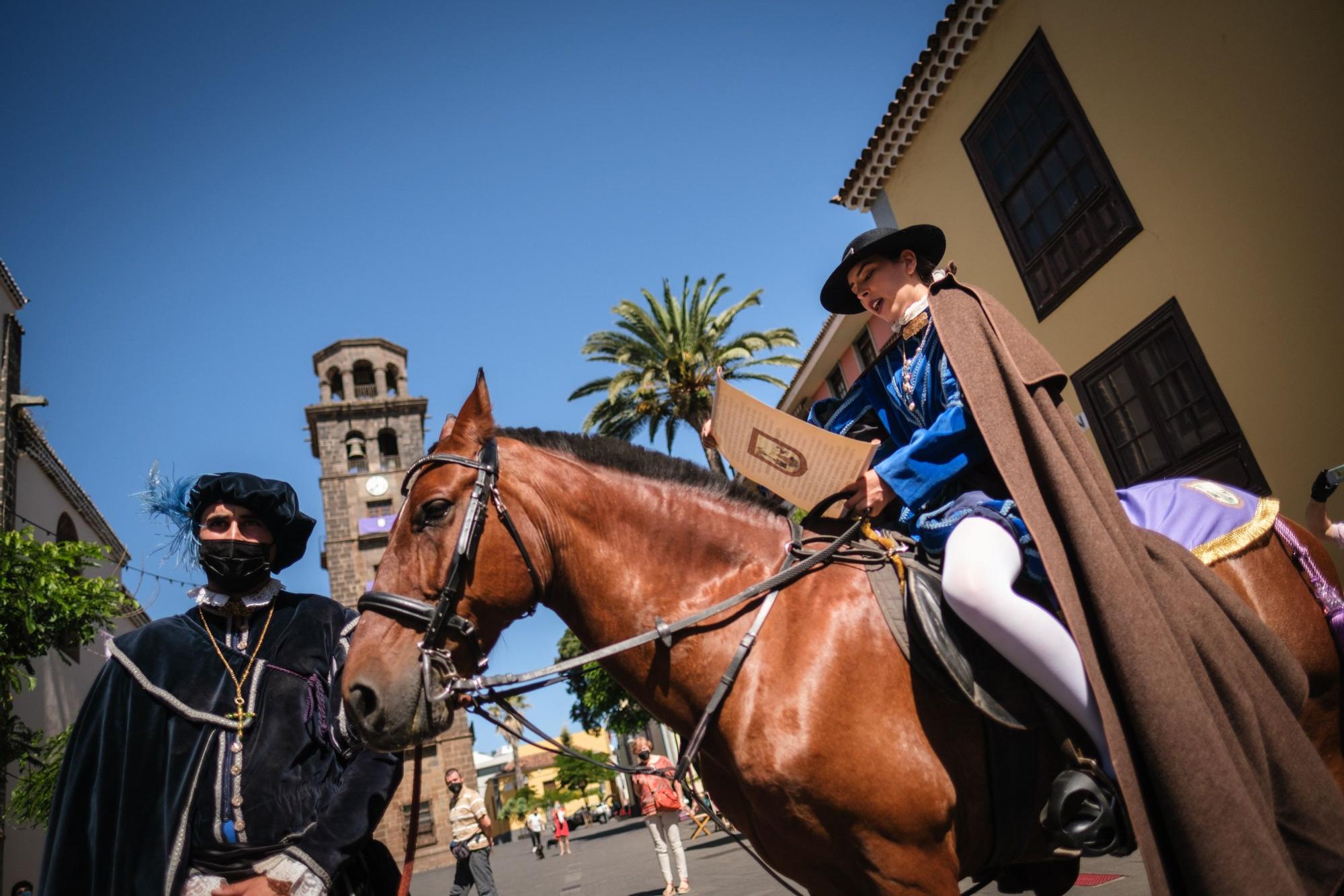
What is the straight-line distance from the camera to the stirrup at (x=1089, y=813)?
2.38 metres

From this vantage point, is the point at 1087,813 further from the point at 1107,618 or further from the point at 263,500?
the point at 263,500

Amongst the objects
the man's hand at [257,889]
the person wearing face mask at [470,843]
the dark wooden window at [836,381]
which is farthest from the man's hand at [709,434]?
the dark wooden window at [836,381]

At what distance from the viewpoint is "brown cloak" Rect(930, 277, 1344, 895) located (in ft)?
7.20

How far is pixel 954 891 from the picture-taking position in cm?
240

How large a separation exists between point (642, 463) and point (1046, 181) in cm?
1096

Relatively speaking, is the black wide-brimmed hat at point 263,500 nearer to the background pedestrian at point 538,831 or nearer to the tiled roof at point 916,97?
the tiled roof at point 916,97

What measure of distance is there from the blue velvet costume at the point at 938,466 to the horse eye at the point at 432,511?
1507 millimetres

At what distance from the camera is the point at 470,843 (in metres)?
10.4

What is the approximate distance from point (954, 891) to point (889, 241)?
7.64ft

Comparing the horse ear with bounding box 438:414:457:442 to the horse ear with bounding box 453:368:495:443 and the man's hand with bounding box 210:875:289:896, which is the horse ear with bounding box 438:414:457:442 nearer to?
the horse ear with bounding box 453:368:495:443

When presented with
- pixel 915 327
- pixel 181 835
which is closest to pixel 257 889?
pixel 181 835

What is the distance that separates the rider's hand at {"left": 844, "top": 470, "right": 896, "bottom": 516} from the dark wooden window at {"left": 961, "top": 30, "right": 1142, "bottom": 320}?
31.0 ft

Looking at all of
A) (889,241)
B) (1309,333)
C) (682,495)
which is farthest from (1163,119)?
(682,495)

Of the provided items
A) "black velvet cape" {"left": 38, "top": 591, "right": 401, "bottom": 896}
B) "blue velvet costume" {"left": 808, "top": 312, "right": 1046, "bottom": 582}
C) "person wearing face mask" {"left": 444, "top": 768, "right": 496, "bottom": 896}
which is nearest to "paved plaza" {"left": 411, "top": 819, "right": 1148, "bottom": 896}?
"person wearing face mask" {"left": 444, "top": 768, "right": 496, "bottom": 896}
